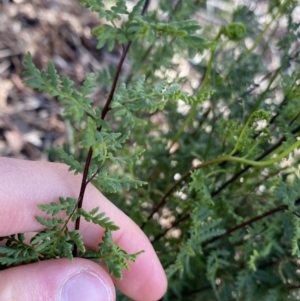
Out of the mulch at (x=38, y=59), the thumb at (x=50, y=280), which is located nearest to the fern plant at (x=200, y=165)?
the thumb at (x=50, y=280)

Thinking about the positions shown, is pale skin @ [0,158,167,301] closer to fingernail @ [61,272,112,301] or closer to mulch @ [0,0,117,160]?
fingernail @ [61,272,112,301]

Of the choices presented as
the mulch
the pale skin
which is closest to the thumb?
the pale skin

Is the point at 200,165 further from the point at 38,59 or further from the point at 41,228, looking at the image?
the point at 38,59

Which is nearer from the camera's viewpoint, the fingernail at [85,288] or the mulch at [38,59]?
the fingernail at [85,288]

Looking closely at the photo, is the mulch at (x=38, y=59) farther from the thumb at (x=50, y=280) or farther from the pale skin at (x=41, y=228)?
the thumb at (x=50, y=280)

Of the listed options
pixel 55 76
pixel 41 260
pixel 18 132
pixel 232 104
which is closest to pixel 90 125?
pixel 55 76

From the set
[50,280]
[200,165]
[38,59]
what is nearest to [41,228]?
[50,280]
